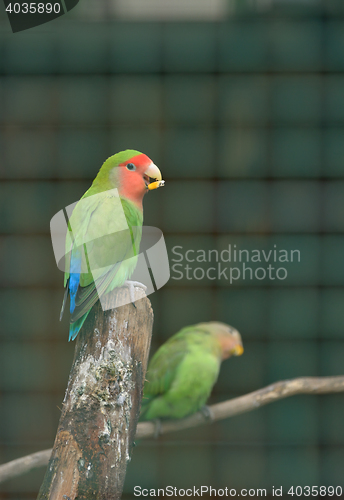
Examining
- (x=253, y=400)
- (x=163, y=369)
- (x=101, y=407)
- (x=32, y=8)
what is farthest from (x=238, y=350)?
(x=32, y=8)

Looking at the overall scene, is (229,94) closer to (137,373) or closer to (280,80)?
(280,80)

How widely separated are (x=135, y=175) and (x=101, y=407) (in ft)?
1.79

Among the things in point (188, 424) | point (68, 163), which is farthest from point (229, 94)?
point (188, 424)

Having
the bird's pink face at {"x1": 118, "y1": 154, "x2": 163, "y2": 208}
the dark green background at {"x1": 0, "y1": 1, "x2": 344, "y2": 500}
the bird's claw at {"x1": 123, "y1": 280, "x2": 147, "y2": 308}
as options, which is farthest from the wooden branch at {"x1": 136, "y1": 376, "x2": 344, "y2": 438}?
the bird's pink face at {"x1": 118, "y1": 154, "x2": 163, "y2": 208}

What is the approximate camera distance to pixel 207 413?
1256 mm

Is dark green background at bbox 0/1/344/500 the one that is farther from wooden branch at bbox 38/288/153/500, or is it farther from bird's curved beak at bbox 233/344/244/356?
wooden branch at bbox 38/288/153/500

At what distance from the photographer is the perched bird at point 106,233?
0.79 meters

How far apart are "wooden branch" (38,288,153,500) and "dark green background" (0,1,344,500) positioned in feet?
1.67

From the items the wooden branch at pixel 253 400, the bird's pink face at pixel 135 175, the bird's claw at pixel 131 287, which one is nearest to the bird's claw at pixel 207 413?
the wooden branch at pixel 253 400

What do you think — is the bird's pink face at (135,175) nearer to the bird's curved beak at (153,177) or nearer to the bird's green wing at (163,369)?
the bird's curved beak at (153,177)

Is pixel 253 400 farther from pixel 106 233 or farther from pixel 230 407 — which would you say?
pixel 106 233

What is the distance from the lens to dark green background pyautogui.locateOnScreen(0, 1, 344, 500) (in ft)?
4.26

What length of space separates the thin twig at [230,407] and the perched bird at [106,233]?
24.8 inches

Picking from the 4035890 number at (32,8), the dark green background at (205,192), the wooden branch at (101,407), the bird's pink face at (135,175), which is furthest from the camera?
the dark green background at (205,192)
